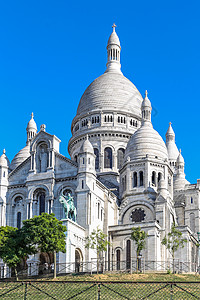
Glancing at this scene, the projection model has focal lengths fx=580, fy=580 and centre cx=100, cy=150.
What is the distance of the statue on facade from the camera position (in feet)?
234

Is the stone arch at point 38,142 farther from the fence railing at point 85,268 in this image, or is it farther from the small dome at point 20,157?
the small dome at point 20,157

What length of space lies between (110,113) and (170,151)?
1989 cm

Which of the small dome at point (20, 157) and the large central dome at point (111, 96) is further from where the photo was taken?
the large central dome at point (111, 96)

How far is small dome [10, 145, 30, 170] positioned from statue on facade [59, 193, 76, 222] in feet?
97.3

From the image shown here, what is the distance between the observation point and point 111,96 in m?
104

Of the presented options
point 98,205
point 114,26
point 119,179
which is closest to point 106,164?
point 119,179

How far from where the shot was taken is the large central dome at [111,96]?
104 meters

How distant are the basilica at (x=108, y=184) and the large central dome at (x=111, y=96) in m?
0.19

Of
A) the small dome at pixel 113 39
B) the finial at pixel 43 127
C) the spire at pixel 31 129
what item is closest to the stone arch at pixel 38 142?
the finial at pixel 43 127

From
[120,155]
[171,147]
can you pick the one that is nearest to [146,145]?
[120,155]

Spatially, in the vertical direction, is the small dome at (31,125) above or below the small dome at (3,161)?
above

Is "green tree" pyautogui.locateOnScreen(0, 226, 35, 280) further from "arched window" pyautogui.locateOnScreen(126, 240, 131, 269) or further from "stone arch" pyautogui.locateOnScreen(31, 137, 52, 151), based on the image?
"stone arch" pyautogui.locateOnScreen(31, 137, 52, 151)

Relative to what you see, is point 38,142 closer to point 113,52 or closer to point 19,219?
point 19,219

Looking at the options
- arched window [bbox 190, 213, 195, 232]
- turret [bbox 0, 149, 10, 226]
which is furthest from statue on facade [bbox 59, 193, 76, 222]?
arched window [bbox 190, 213, 195, 232]
